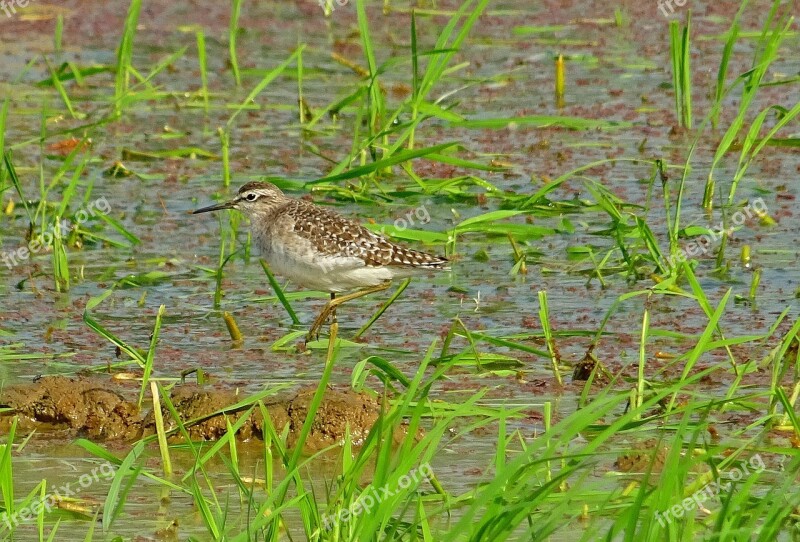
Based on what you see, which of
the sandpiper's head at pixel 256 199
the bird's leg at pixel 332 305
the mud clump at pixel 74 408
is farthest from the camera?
the sandpiper's head at pixel 256 199

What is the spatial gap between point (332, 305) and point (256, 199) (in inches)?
47.4

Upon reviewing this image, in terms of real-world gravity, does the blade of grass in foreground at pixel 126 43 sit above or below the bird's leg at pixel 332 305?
above

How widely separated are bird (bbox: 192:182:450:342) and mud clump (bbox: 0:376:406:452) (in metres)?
1.52

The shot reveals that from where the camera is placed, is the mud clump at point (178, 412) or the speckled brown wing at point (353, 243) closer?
the mud clump at point (178, 412)

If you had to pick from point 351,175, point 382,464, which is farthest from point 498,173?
point 382,464

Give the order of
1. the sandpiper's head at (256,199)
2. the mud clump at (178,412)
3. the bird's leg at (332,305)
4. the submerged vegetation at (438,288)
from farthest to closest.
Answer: the sandpiper's head at (256,199) < the bird's leg at (332,305) < the mud clump at (178,412) < the submerged vegetation at (438,288)

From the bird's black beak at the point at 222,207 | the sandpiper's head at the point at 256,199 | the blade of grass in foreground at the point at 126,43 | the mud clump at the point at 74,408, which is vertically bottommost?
the mud clump at the point at 74,408

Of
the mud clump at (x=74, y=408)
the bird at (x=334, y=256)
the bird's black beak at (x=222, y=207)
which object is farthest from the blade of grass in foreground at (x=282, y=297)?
the mud clump at (x=74, y=408)

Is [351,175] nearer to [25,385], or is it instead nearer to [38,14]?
[25,385]

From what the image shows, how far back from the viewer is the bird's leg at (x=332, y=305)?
27.8 feet

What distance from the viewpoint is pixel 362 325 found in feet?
29.3

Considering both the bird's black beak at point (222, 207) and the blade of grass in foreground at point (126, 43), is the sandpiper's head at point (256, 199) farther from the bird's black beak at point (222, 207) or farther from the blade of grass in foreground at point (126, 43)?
the blade of grass in foreground at point (126, 43)

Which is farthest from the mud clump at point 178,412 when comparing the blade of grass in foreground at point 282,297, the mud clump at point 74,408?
the blade of grass in foreground at point 282,297

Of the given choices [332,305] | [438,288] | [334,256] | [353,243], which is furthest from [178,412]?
[438,288]
